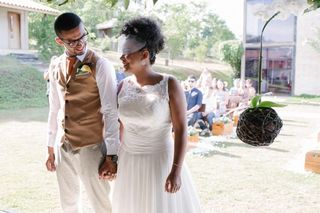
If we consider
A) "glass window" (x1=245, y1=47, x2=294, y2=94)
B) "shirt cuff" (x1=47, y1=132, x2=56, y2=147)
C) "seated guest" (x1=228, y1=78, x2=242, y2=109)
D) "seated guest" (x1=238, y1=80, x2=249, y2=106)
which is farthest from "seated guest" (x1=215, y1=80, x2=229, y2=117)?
"shirt cuff" (x1=47, y1=132, x2=56, y2=147)

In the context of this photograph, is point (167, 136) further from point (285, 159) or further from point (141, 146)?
point (285, 159)

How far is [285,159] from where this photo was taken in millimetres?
4184

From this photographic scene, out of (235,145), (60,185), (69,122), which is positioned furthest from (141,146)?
(235,145)

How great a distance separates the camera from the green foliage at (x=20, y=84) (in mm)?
8384

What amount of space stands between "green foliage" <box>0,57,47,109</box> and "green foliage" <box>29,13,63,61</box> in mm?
522

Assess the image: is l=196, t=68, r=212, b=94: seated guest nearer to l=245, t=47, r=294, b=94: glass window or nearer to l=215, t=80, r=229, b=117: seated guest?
l=215, t=80, r=229, b=117: seated guest

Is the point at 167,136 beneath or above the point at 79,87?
beneath

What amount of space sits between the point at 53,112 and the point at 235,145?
342 cm

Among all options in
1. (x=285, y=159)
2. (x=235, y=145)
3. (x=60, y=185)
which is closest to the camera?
(x=60, y=185)

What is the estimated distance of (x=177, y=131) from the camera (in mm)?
1511

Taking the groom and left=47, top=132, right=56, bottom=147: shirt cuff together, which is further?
left=47, top=132, right=56, bottom=147: shirt cuff

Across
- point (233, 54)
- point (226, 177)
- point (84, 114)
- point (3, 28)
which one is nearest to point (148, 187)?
point (84, 114)

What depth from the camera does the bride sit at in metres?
1.51

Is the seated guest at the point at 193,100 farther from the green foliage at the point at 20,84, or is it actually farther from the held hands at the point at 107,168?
the green foliage at the point at 20,84
